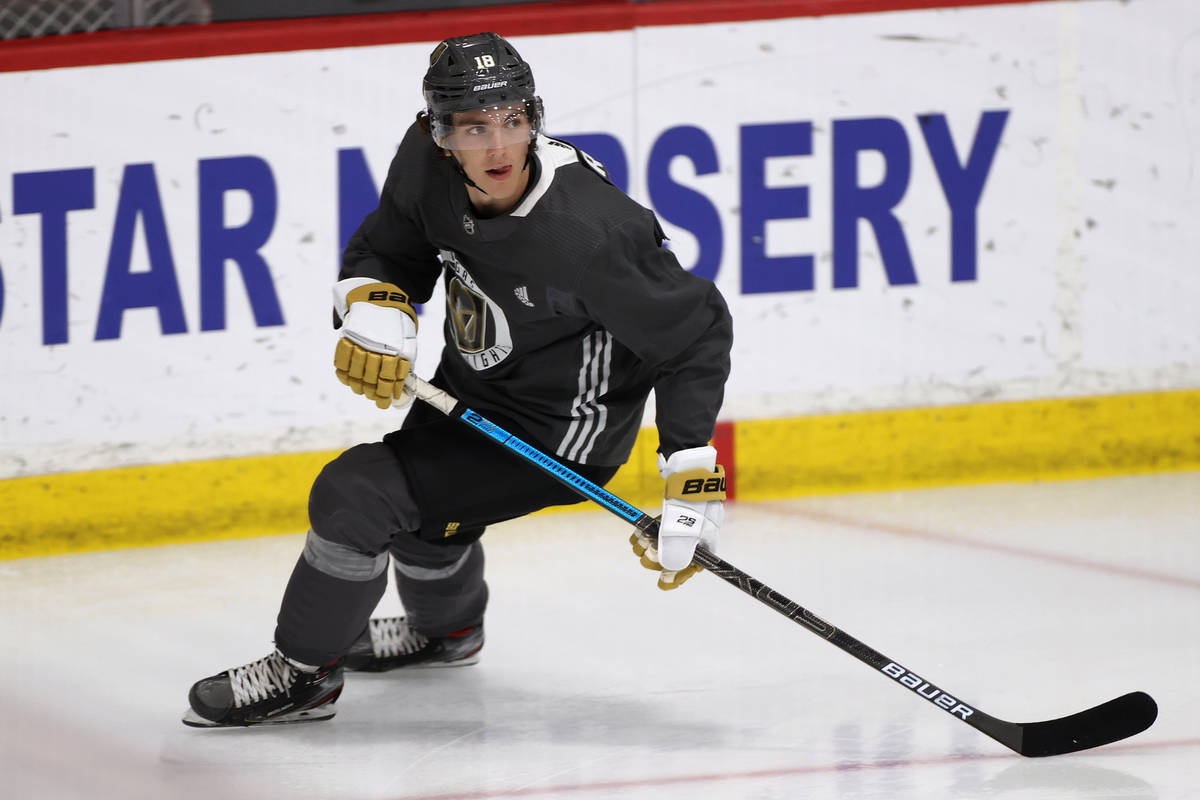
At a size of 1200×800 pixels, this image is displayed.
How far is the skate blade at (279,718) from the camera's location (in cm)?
272

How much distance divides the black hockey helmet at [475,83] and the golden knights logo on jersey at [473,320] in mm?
252

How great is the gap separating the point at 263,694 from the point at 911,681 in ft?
3.43

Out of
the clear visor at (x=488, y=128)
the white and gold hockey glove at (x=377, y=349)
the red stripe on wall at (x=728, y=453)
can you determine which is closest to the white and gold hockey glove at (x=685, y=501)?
the white and gold hockey glove at (x=377, y=349)

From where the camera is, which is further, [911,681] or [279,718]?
[279,718]

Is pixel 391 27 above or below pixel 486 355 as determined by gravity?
above

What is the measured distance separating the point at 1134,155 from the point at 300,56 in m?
2.03

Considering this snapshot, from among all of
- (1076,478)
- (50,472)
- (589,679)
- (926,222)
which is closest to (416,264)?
(589,679)

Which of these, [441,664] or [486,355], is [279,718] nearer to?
[441,664]

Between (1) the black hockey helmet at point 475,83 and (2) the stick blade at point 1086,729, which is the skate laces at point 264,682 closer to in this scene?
(1) the black hockey helmet at point 475,83

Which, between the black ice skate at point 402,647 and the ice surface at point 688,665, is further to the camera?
the black ice skate at point 402,647

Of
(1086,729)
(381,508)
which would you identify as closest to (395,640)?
(381,508)

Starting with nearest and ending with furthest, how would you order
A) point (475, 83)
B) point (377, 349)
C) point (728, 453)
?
point (475, 83), point (377, 349), point (728, 453)

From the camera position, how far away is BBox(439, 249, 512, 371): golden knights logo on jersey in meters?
2.61

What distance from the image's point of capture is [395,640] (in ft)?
9.86
